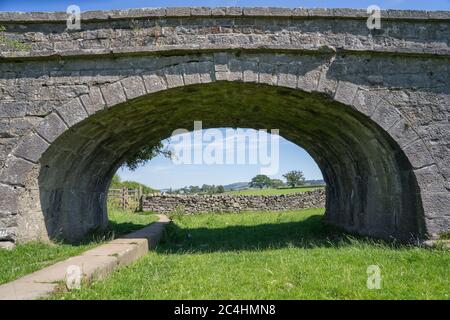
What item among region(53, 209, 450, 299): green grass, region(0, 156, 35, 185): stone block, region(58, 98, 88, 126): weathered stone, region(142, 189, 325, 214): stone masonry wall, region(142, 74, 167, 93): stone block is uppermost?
region(142, 74, 167, 93): stone block

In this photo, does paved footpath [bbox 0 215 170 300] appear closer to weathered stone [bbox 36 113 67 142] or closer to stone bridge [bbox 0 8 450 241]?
stone bridge [bbox 0 8 450 241]

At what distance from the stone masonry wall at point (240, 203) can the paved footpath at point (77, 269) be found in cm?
1464

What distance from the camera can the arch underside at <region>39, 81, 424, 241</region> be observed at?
7363 millimetres

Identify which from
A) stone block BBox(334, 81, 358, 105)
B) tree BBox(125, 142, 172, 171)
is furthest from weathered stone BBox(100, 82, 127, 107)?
tree BBox(125, 142, 172, 171)

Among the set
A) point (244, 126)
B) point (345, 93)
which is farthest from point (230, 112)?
point (345, 93)

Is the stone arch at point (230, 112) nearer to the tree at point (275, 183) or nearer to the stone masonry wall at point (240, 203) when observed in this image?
the stone masonry wall at point (240, 203)

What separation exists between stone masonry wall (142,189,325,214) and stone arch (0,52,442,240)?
12663 millimetres

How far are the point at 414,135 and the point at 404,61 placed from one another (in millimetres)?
1272

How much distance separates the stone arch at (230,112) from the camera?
7012 millimetres

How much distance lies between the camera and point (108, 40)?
23.8 feet

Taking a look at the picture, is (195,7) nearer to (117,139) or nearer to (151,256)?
(117,139)

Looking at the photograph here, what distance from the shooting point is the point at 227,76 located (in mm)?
7062

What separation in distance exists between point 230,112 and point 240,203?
13266 millimetres

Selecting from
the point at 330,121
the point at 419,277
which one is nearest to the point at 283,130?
the point at 330,121
